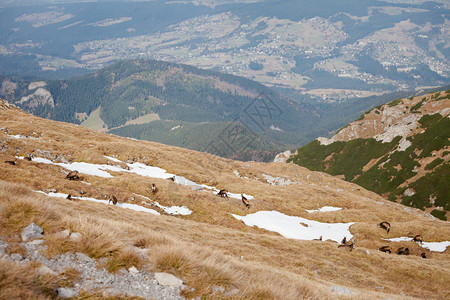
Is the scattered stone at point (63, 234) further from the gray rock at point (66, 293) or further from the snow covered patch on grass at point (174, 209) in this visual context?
the snow covered patch on grass at point (174, 209)

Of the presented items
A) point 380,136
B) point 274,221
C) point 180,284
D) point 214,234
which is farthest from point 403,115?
point 180,284

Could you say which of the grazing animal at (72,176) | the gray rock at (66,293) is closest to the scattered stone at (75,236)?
the gray rock at (66,293)

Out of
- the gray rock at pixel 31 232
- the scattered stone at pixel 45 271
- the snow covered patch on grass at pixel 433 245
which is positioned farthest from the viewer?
the snow covered patch on grass at pixel 433 245

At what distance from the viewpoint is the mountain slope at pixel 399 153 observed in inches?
4446

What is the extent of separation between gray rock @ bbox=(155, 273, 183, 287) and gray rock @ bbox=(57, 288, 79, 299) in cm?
212

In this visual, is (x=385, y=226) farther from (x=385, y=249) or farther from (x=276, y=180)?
(x=276, y=180)

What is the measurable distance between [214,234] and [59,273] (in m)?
17.2

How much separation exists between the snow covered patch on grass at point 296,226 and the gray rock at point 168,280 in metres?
26.0

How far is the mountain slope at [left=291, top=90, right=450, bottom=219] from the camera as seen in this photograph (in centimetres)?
11294

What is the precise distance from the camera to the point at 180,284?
7762mm

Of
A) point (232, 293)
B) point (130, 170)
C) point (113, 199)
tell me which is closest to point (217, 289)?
point (232, 293)

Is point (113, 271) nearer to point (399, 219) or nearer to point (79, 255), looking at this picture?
point (79, 255)

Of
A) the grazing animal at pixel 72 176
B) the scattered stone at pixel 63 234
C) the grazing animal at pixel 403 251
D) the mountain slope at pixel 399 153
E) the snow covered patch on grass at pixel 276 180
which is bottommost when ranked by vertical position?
the mountain slope at pixel 399 153

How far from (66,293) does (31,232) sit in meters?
2.54
